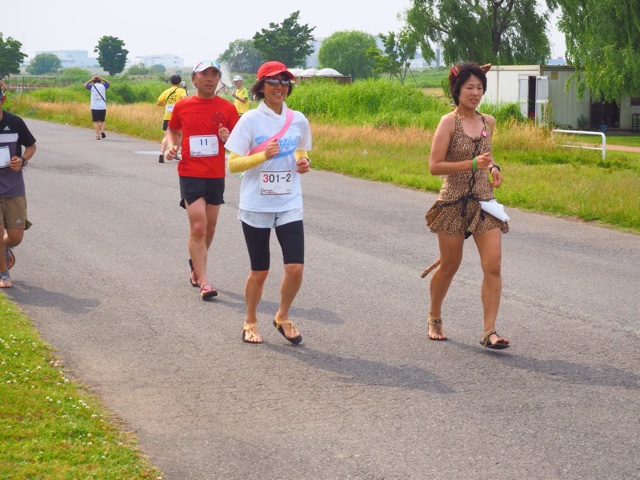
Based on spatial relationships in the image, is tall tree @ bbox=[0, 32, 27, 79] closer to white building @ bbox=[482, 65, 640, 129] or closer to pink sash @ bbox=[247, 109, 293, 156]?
white building @ bbox=[482, 65, 640, 129]

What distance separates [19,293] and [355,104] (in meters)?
27.4

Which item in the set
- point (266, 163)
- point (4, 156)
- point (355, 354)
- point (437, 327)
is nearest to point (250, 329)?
point (355, 354)

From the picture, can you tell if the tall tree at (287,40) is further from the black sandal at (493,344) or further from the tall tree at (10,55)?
the black sandal at (493,344)

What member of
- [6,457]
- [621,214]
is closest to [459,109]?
[6,457]

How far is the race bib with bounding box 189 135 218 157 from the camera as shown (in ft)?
27.9

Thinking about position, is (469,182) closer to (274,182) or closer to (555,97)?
(274,182)

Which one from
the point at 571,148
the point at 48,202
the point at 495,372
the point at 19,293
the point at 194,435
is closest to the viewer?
the point at 194,435

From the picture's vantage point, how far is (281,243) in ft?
23.0

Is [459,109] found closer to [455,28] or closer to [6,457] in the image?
[6,457]

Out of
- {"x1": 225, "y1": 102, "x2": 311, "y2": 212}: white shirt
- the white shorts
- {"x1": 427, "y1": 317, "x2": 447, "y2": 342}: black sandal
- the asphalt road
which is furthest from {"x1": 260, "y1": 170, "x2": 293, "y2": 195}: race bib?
{"x1": 427, "y1": 317, "x2": 447, "y2": 342}: black sandal

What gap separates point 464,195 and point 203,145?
2579 mm

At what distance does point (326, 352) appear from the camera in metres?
6.93

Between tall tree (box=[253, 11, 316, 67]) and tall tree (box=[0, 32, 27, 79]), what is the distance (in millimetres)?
37989

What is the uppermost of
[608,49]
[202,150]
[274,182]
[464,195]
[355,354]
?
[608,49]
